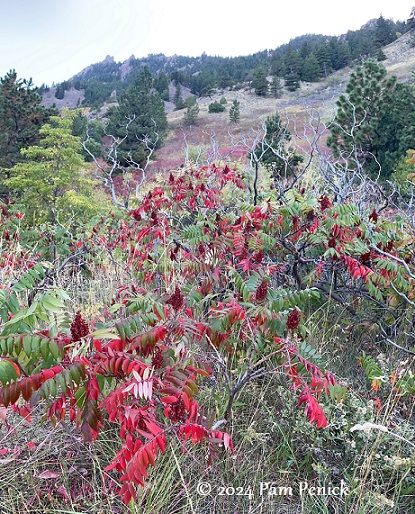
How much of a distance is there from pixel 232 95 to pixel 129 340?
43970 millimetres

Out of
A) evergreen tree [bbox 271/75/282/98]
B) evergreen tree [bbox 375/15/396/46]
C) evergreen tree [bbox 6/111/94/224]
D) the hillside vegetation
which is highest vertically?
evergreen tree [bbox 375/15/396/46]

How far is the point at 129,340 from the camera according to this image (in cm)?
150

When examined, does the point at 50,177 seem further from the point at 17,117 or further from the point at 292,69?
the point at 292,69

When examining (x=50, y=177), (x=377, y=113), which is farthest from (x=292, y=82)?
(x=50, y=177)

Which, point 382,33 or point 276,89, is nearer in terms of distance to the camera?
point 276,89

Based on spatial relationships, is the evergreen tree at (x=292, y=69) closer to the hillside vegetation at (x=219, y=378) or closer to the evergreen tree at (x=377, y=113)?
the evergreen tree at (x=377, y=113)

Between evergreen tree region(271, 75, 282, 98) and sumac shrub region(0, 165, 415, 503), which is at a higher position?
evergreen tree region(271, 75, 282, 98)

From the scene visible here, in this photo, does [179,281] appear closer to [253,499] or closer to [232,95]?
[253,499]

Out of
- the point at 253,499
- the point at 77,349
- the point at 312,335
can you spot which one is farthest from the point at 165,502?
the point at 312,335

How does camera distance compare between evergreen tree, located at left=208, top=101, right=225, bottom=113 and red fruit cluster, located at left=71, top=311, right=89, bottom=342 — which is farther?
evergreen tree, located at left=208, top=101, right=225, bottom=113

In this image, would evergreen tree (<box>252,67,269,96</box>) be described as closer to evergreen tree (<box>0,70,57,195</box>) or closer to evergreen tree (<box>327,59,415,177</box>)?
evergreen tree (<box>0,70,57,195</box>)

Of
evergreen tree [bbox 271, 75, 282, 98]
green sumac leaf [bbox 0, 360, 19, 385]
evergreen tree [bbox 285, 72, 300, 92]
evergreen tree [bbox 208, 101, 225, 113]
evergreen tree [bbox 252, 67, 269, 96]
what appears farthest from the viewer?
evergreen tree [bbox 285, 72, 300, 92]

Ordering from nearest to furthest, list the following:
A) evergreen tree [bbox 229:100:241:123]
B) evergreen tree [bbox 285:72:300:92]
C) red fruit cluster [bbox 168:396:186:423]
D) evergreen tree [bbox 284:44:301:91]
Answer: red fruit cluster [bbox 168:396:186:423]
evergreen tree [bbox 229:100:241:123]
evergreen tree [bbox 285:72:300:92]
evergreen tree [bbox 284:44:301:91]

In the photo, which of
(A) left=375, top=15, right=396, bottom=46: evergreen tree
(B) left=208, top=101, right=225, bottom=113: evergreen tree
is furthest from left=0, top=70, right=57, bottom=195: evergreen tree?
(A) left=375, top=15, right=396, bottom=46: evergreen tree
